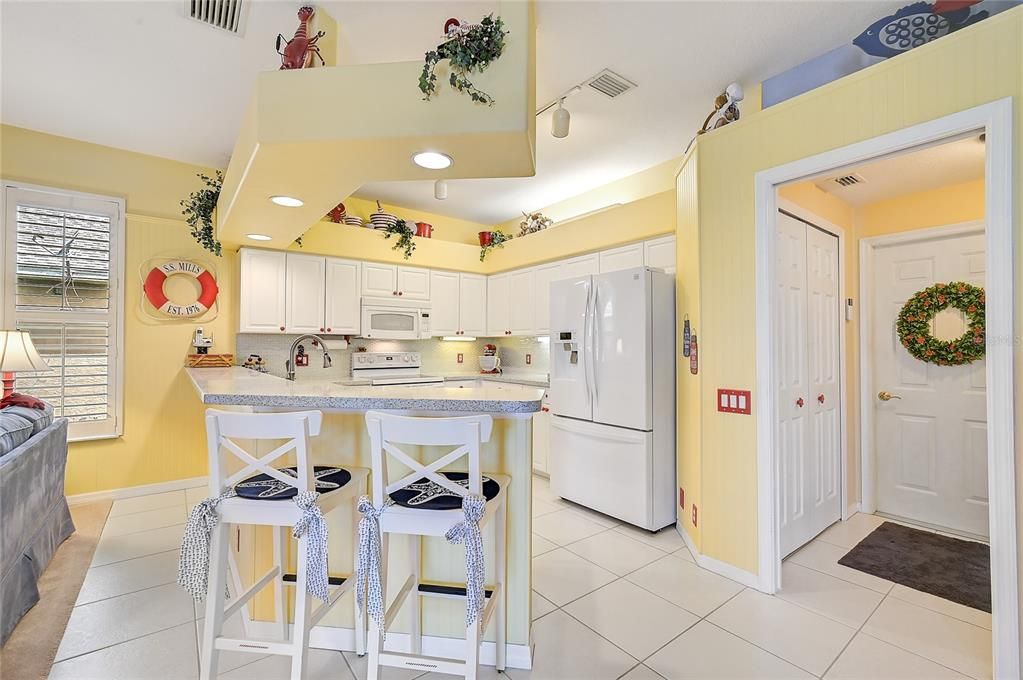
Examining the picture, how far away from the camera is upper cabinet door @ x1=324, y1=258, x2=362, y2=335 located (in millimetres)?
4434

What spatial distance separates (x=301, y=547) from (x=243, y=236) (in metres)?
2.98

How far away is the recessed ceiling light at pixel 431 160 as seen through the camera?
2074 mm

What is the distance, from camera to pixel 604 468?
3.37m

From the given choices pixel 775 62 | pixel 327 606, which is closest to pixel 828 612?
pixel 327 606

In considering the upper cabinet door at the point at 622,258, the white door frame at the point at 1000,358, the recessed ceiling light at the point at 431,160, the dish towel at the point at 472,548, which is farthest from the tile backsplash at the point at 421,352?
the white door frame at the point at 1000,358

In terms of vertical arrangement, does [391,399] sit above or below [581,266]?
below

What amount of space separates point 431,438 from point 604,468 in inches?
87.2

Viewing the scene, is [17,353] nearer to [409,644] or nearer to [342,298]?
[342,298]

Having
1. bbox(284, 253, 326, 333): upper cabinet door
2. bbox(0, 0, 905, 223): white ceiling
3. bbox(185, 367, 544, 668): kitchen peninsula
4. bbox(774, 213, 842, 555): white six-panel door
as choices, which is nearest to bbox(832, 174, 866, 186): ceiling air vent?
bbox(774, 213, 842, 555): white six-panel door

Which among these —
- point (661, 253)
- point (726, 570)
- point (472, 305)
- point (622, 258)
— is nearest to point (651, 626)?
point (726, 570)

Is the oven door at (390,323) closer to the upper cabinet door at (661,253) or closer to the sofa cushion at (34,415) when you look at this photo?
the sofa cushion at (34,415)

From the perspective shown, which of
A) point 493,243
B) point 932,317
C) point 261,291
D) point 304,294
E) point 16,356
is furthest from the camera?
point 493,243

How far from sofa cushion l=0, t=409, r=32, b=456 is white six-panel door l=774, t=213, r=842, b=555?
3836 mm

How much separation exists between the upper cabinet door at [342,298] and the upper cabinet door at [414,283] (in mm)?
466
